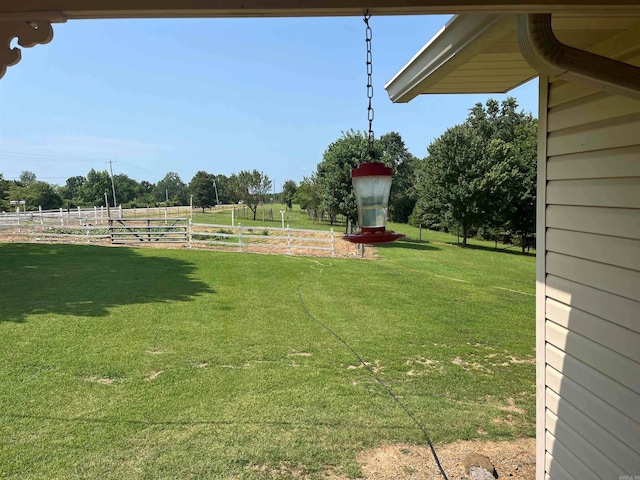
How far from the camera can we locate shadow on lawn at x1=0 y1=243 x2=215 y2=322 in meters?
6.24

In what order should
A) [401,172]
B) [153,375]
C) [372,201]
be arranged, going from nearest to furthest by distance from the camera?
[372,201] → [153,375] → [401,172]

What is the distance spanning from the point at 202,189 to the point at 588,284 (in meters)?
46.5

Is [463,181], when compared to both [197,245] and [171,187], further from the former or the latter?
[171,187]

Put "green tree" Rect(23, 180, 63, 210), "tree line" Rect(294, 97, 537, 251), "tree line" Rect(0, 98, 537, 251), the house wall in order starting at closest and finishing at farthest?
the house wall
"tree line" Rect(0, 98, 537, 251)
"tree line" Rect(294, 97, 537, 251)
"green tree" Rect(23, 180, 63, 210)

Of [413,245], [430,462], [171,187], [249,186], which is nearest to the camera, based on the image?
[430,462]

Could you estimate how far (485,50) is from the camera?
2.03m

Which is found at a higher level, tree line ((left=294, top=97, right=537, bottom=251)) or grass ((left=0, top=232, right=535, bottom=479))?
tree line ((left=294, top=97, right=537, bottom=251))

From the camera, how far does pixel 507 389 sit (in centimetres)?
392

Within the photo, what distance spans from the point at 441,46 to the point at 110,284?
7.73 metres

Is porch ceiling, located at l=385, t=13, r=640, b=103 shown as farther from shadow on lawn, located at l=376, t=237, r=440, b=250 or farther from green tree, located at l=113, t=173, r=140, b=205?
green tree, located at l=113, t=173, r=140, b=205

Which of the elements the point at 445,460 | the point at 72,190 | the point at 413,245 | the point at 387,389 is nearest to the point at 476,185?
the point at 413,245

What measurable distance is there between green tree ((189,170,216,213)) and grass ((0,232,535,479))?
38176 millimetres

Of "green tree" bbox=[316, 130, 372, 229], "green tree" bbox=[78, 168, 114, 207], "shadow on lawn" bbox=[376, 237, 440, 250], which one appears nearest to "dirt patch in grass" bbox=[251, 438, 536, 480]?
"green tree" bbox=[316, 130, 372, 229]

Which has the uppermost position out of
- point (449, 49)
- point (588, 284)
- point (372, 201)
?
point (449, 49)
